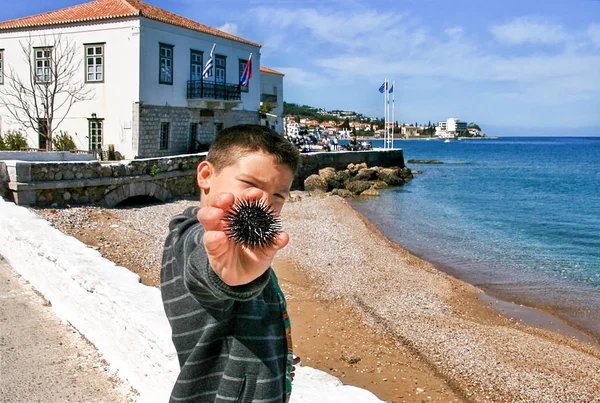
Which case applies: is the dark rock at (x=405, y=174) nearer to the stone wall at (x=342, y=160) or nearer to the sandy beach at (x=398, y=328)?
the stone wall at (x=342, y=160)

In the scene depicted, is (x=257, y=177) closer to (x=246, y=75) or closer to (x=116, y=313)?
(x=116, y=313)

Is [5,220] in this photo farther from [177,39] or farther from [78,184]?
[177,39]

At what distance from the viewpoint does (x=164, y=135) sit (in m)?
26.8

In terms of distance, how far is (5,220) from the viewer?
6.54 metres

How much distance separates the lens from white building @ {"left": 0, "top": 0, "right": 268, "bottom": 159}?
966 inches

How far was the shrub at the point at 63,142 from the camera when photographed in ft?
80.6

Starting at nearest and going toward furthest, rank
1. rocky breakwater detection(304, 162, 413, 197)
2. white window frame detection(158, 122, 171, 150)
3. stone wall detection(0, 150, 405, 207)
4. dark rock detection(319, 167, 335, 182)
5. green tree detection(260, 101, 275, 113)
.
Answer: stone wall detection(0, 150, 405, 207), white window frame detection(158, 122, 171, 150), rocky breakwater detection(304, 162, 413, 197), dark rock detection(319, 167, 335, 182), green tree detection(260, 101, 275, 113)

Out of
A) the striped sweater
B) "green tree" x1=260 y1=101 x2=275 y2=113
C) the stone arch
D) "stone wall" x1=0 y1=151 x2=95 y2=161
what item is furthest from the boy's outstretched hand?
"green tree" x1=260 y1=101 x2=275 y2=113

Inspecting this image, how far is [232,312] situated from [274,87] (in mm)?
42395

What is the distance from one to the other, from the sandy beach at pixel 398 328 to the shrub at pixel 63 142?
10.2 meters

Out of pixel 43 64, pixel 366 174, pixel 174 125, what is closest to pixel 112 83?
pixel 174 125

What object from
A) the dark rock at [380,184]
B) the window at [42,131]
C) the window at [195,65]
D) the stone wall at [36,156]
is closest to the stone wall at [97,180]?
the stone wall at [36,156]

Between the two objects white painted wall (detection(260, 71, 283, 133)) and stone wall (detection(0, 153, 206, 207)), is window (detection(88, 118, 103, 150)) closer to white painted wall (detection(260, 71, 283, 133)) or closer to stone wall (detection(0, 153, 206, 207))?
A: stone wall (detection(0, 153, 206, 207))

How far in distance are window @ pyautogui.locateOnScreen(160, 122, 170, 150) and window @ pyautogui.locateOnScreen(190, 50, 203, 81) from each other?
2.81m
